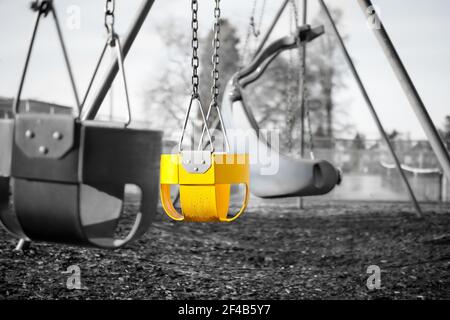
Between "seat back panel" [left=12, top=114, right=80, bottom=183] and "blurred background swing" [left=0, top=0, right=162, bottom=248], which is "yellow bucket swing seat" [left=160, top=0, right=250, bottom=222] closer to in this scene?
"blurred background swing" [left=0, top=0, right=162, bottom=248]

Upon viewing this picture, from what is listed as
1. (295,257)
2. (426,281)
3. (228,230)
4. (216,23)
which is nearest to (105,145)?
(216,23)

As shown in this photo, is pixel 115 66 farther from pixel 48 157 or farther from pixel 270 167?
pixel 48 157

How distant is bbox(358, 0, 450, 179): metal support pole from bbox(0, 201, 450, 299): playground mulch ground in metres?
0.96

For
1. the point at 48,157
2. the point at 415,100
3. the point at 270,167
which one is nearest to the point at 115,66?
the point at 270,167

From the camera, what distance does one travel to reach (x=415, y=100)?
354 cm

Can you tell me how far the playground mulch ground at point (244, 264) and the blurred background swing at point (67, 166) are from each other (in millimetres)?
1856

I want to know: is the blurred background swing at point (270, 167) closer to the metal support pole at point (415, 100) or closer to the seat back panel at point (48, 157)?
the metal support pole at point (415, 100)

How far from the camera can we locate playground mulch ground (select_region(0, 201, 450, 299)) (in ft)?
11.8

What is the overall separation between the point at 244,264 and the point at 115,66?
204 centimetres

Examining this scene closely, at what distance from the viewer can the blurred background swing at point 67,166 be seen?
4.89 feet

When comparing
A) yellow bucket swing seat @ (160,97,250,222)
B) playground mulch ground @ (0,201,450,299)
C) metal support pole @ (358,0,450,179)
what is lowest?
playground mulch ground @ (0,201,450,299)

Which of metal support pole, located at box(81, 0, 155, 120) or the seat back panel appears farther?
metal support pole, located at box(81, 0, 155, 120)

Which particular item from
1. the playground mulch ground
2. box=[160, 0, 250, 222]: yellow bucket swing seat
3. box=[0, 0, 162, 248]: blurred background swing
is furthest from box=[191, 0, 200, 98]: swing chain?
the playground mulch ground

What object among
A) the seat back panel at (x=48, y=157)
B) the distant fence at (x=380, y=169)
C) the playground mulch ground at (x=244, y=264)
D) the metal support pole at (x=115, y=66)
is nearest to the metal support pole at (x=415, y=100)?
the playground mulch ground at (x=244, y=264)
